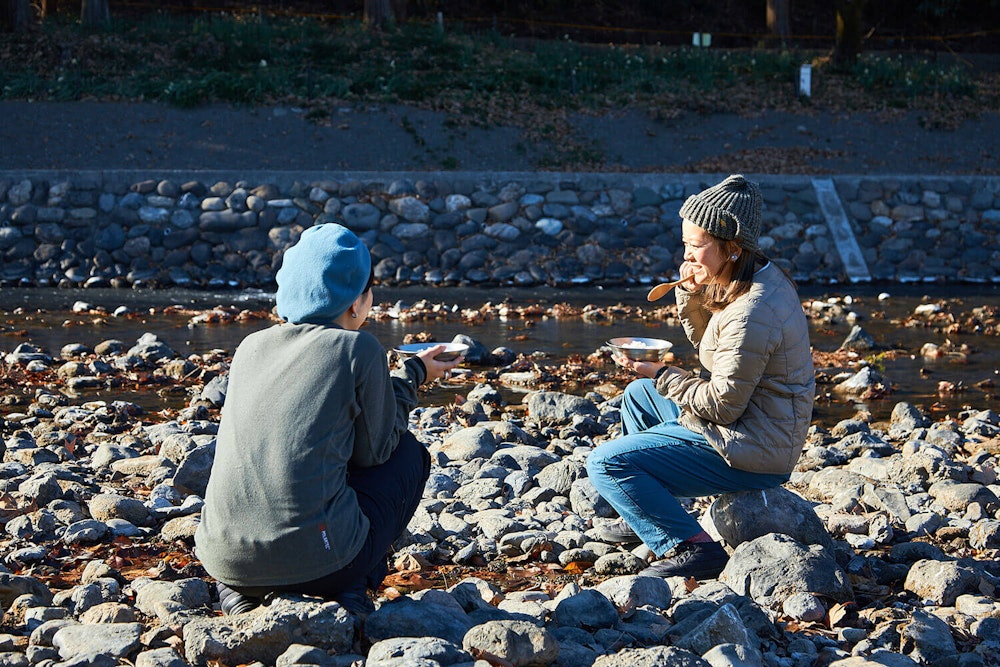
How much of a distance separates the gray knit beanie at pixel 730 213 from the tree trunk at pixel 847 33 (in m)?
20.6

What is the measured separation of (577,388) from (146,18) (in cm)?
1864

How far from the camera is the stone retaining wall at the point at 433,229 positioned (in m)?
14.4

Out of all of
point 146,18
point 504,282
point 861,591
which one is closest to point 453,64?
point 146,18

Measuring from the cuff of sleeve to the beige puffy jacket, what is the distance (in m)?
0.91

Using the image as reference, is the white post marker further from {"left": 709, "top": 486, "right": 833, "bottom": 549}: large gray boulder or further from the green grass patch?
{"left": 709, "top": 486, "right": 833, "bottom": 549}: large gray boulder

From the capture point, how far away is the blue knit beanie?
3375 millimetres

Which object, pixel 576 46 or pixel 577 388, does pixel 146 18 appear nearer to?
pixel 576 46

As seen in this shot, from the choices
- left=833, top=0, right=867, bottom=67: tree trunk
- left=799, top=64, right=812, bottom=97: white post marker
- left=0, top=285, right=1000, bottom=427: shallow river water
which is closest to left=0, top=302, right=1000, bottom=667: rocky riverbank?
left=0, top=285, right=1000, bottom=427: shallow river water

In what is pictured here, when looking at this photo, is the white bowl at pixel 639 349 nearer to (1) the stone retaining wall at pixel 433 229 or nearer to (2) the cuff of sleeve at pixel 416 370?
(2) the cuff of sleeve at pixel 416 370

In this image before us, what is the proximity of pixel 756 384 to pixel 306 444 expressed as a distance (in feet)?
5.25

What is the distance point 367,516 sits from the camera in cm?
349

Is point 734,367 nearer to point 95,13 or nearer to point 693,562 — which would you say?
point 693,562

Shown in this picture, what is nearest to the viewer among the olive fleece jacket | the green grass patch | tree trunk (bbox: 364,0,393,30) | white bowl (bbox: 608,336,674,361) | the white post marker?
the olive fleece jacket

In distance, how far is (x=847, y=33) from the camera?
23.5 meters
